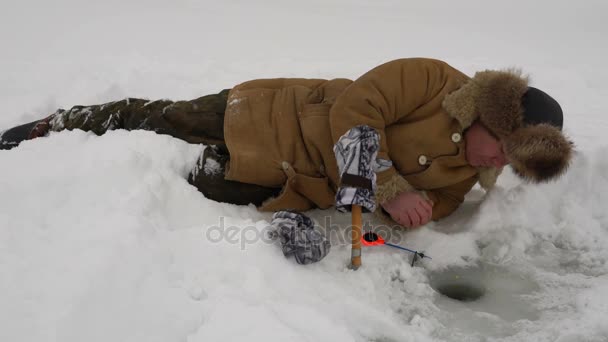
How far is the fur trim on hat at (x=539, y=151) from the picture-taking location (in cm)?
142

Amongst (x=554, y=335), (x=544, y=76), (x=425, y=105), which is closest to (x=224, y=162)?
(x=425, y=105)

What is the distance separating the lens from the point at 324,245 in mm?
1466

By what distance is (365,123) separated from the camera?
160cm

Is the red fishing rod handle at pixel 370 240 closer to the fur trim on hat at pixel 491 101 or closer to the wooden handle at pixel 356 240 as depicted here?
the wooden handle at pixel 356 240

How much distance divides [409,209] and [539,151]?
0.47 meters

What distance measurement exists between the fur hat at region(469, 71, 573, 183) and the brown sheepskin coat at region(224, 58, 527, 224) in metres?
0.03

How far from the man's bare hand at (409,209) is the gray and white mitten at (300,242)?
0.34 m

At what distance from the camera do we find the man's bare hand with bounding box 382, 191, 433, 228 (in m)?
1.69

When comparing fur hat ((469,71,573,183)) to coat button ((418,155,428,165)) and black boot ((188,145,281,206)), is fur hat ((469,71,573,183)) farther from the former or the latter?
black boot ((188,145,281,206))

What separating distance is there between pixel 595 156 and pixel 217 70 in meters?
2.50

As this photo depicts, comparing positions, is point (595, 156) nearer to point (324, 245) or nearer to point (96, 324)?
point (324, 245)

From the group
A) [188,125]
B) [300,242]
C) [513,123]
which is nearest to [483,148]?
[513,123]

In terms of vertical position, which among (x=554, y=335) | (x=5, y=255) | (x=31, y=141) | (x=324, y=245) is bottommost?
(x=554, y=335)

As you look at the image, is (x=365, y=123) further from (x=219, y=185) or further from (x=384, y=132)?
(x=219, y=185)
